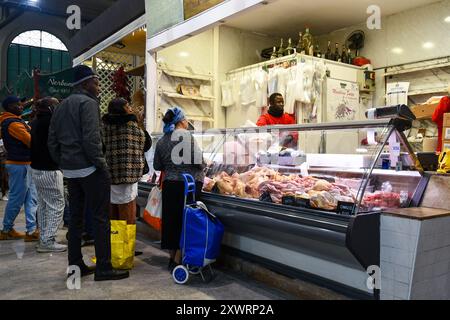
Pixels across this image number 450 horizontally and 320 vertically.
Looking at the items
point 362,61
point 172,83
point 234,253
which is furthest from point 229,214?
point 362,61

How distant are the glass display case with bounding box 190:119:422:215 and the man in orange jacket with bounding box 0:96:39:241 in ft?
7.54

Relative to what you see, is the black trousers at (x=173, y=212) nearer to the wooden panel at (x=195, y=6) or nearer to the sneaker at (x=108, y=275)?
the sneaker at (x=108, y=275)

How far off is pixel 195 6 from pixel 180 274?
11.2ft

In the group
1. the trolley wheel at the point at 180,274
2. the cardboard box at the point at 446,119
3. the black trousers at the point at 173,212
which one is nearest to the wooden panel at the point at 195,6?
the black trousers at the point at 173,212

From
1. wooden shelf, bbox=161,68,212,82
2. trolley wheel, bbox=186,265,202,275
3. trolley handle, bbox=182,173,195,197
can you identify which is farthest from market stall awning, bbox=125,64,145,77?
trolley wheel, bbox=186,265,202,275

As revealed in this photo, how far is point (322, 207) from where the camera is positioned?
2.81 meters

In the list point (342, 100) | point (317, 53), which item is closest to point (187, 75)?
→ point (317, 53)

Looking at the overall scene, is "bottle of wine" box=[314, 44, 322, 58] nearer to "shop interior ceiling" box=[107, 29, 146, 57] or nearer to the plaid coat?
"shop interior ceiling" box=[107, 29, 146, 57]

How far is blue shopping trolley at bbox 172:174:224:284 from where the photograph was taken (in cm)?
332

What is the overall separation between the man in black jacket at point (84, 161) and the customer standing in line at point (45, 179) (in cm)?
104

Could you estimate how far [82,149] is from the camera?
3375mm

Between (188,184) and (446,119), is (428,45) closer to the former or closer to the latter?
(446,119)
